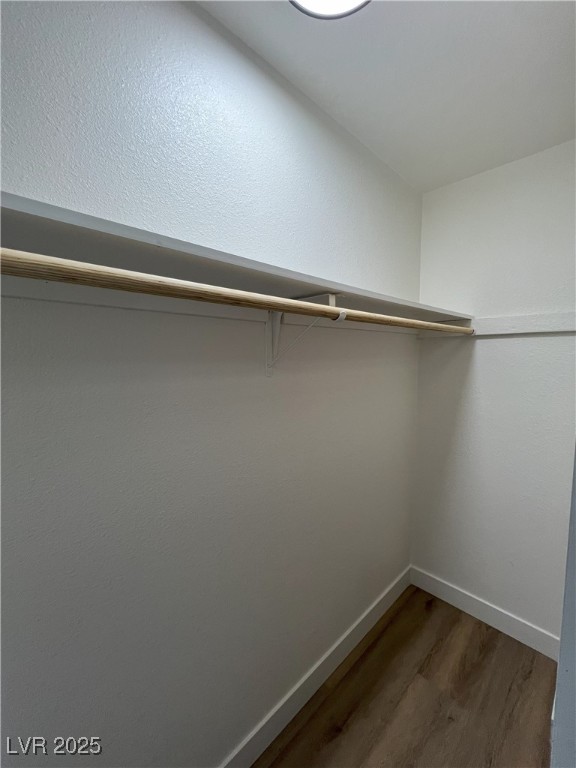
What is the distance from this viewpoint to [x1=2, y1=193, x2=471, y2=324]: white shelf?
1.66 feet

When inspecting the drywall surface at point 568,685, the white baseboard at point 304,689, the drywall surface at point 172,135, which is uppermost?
the drywall surface at point 172,135

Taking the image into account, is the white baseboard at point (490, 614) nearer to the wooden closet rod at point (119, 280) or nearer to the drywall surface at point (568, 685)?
the drywall surface at point (568, 685)

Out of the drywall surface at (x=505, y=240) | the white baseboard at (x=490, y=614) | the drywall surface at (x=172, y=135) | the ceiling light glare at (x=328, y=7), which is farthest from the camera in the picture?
the white baseboard at (x=490, y=614)

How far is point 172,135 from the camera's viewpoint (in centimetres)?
85

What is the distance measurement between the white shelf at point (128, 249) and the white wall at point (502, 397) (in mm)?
1073

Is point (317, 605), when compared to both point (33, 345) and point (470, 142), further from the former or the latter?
point (470, 142)

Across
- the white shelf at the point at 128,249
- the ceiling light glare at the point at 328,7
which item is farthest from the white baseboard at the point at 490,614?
the ceiling light glare at the point at 328,7

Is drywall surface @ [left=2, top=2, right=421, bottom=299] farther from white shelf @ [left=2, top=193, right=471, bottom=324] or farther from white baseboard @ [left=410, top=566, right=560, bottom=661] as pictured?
white baseboard @ [left=410, top=566, right=560, bottom=661]

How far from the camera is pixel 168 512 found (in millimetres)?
888

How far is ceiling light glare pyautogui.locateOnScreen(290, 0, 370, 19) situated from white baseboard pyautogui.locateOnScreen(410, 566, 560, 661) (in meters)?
2.48

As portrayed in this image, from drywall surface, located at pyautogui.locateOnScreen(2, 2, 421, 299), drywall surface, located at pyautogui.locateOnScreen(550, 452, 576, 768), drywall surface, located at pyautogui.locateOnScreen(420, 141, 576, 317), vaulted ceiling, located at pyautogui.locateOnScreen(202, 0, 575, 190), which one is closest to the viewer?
drywall surface, located at pyautogui.locateOnScreen(550, 452, 576, 768)

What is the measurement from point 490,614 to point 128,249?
2330 mm

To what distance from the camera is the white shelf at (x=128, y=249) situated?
505 millimetres

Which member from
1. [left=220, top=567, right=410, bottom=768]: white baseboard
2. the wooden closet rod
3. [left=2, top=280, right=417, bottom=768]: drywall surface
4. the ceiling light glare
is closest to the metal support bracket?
[left=2, top=280, right=417, bottom=768]: drywall surface
